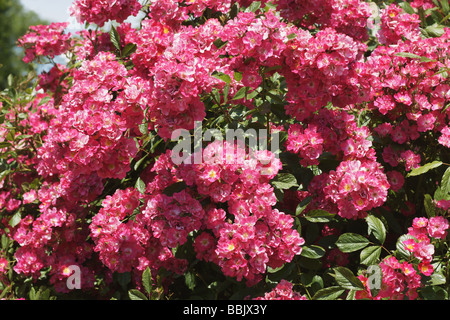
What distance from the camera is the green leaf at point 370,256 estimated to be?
1760 mm

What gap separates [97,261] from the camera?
258 centimetres

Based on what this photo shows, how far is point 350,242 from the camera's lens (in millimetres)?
1825

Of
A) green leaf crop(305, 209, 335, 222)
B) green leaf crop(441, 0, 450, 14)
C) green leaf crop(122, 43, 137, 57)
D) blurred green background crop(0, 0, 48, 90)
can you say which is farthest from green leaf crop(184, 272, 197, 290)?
blurred green background crop(0, 0, 48, 90)

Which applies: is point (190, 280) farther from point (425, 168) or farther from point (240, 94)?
point (425, 168)

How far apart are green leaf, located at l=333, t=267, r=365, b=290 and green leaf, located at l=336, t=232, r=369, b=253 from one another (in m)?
0.12

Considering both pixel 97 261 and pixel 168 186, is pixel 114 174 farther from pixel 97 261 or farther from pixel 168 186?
pixel 97 261

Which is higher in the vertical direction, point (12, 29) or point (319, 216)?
point (319, 216)

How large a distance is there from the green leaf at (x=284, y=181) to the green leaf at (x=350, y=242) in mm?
270

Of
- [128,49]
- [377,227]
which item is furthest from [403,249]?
[128,49]

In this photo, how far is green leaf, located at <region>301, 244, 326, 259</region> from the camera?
181 centimetres

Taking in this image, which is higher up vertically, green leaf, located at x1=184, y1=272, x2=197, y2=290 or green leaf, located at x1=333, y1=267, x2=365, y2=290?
green leaf, located at x1=333, y1=267, x2=365, y2=290

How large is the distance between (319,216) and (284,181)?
0.62 ft

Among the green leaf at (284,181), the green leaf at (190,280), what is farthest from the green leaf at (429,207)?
the green leaf at (190,280)

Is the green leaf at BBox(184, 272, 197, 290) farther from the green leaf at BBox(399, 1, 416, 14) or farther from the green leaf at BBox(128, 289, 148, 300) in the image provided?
the green leaf at BBox(399, 1, 416, 14)
